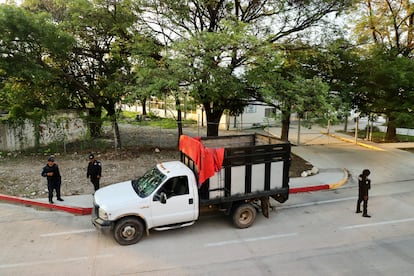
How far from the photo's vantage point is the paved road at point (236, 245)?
267 inches

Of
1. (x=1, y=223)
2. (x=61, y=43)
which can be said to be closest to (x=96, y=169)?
(x=1, y=223)

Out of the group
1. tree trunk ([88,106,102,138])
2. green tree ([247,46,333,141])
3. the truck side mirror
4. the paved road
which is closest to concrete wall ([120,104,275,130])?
tree trunk ([88,106,102,138])

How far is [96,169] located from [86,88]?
30.4 ft

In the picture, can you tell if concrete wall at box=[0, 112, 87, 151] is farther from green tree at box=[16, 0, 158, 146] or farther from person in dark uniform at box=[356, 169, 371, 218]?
person in dark uniform at box=[356, 169, 371, 218]

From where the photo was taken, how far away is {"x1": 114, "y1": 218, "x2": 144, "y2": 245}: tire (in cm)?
763

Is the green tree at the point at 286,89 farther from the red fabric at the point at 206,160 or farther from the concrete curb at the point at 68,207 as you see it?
the red fabric at the point at 206,160

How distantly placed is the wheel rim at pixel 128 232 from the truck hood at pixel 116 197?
0.57 meters

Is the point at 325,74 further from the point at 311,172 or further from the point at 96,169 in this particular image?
the point at 96,169

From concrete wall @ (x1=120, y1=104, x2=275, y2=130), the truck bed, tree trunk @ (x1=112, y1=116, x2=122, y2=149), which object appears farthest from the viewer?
concrete wall @ (x1=120, y1=104, x2=275, y2=130)

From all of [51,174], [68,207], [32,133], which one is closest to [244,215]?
[68,207]

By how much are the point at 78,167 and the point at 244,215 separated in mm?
8438

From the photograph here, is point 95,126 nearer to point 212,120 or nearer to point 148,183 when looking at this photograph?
point 212,120

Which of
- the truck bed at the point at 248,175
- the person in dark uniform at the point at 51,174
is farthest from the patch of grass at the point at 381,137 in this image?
the person in dark uniform at the point at 51,174

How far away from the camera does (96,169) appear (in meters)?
10.3
